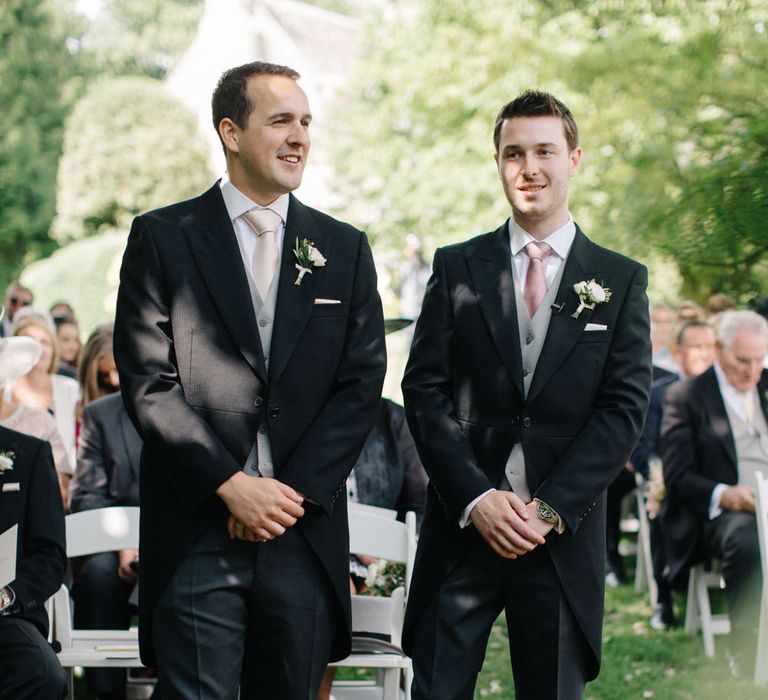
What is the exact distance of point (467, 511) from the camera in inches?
144

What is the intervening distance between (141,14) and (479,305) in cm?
6325

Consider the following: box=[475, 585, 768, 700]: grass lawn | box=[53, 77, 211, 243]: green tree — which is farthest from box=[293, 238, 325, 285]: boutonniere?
box=[53, 77, 211, 243]: green tree

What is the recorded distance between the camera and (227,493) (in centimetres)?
338

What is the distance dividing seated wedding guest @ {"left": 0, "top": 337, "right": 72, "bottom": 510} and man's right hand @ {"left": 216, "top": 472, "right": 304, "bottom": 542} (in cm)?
255

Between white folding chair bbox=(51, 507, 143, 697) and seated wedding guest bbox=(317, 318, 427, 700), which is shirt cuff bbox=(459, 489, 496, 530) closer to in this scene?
white folding chair bbox=(51, 507, 143, 697)

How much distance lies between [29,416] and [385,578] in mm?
2617

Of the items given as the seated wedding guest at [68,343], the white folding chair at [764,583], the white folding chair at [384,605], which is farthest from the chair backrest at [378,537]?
the seated wedding guest at [68,343]

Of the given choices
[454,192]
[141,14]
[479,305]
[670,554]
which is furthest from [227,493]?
[141,14]

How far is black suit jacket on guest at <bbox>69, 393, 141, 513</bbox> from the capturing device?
21.6ft

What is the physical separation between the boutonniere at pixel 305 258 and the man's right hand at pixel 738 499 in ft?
14.3

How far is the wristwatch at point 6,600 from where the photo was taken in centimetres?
450

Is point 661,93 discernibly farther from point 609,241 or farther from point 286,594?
point 286,594

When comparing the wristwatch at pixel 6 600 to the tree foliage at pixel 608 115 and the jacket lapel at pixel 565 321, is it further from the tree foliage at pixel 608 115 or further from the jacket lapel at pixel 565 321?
the tree foliage at pixel 608 115

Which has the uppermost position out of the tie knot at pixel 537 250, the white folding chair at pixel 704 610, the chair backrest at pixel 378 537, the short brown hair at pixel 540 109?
the short brown hair at pixel 540 109
